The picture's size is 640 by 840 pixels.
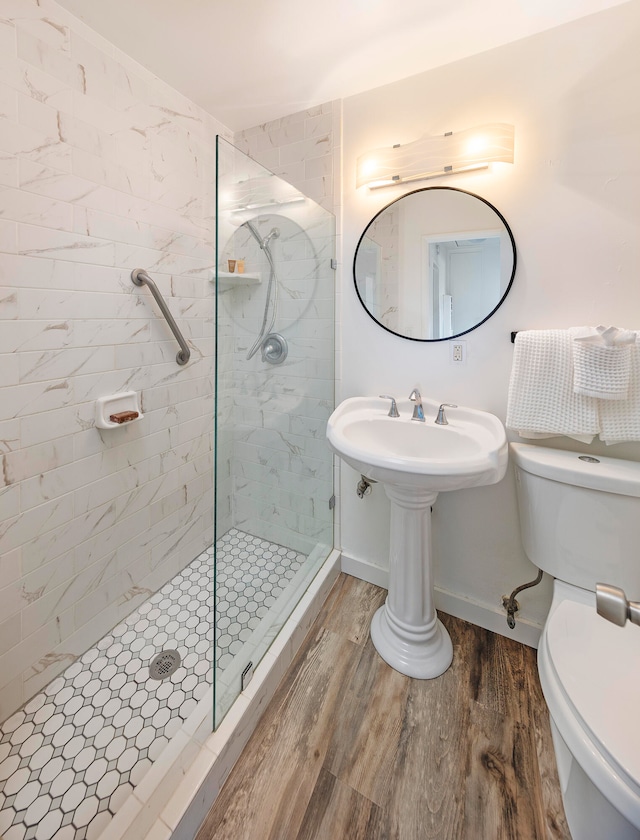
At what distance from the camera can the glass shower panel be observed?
Result: 1146 mm

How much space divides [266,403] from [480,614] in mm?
1246

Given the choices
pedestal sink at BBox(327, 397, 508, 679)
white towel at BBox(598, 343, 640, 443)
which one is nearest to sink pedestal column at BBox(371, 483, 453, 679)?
pedestal sink at BBox(327, 397, 508, 679)

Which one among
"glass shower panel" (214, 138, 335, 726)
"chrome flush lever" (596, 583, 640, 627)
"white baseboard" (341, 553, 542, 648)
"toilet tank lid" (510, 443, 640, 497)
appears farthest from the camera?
"white baseboard" (341, 553, 542, 648)

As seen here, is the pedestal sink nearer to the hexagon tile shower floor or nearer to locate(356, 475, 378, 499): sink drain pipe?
locate(356, 475, 378, 499): sink drain pipe

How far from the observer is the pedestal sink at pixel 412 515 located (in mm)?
1220

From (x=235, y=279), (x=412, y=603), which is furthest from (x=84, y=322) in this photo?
(x=412, y=603)

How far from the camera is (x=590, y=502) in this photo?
1.05 m

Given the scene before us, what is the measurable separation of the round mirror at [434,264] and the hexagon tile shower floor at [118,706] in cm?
112

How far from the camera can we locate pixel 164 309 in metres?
1.47

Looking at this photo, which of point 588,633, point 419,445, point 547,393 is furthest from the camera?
point 419,445

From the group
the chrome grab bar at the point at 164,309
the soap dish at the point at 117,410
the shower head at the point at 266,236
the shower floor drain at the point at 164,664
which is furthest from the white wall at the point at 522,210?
the shower floor drain at the point at 164,664

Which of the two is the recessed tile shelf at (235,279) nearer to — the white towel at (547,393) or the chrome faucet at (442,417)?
the chrome faucet at (442,417)

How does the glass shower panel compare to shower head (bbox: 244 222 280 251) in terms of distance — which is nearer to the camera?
the glass shower panel

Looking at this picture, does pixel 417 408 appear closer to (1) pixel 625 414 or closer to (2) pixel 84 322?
(1) pixel 625 414
